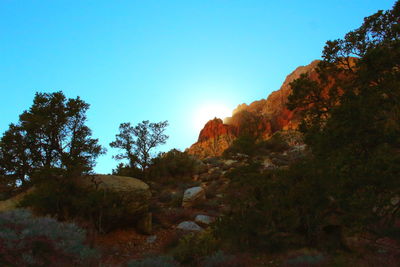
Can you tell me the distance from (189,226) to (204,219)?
3.26 ft

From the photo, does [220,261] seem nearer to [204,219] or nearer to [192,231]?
[192,231]

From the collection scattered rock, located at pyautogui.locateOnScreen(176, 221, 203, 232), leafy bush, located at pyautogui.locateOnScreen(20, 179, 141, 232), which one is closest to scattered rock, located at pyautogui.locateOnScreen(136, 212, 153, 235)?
leafy bush, located at pyautogui.locateOnScreen(20, 179, 141, 232)

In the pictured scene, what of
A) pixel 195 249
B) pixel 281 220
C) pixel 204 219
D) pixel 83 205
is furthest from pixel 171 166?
pixel 195 249

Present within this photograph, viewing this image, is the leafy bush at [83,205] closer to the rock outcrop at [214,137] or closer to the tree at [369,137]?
the tree at [369,137]

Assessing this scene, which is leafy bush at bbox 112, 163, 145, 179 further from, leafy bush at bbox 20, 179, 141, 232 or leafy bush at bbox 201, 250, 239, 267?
leafy bush at bbox 201, 250, 239, 267

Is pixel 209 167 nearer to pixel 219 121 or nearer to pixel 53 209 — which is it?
pixel 53 209

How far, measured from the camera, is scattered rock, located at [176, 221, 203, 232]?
1158 cm

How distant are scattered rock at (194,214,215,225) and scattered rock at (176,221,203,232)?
358 mm

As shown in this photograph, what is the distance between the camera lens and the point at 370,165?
6.28 m

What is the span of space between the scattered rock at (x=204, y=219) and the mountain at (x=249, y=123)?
188 ft

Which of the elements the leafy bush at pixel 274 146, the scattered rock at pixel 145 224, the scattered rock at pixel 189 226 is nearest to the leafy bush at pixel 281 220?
the scattered rock at pixel 189 226

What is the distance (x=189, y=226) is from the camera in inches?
468

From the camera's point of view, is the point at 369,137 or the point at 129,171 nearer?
the point at 369,137

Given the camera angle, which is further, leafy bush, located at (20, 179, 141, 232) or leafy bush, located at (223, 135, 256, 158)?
leafy bush, located at (223, 135, 256, 158)
